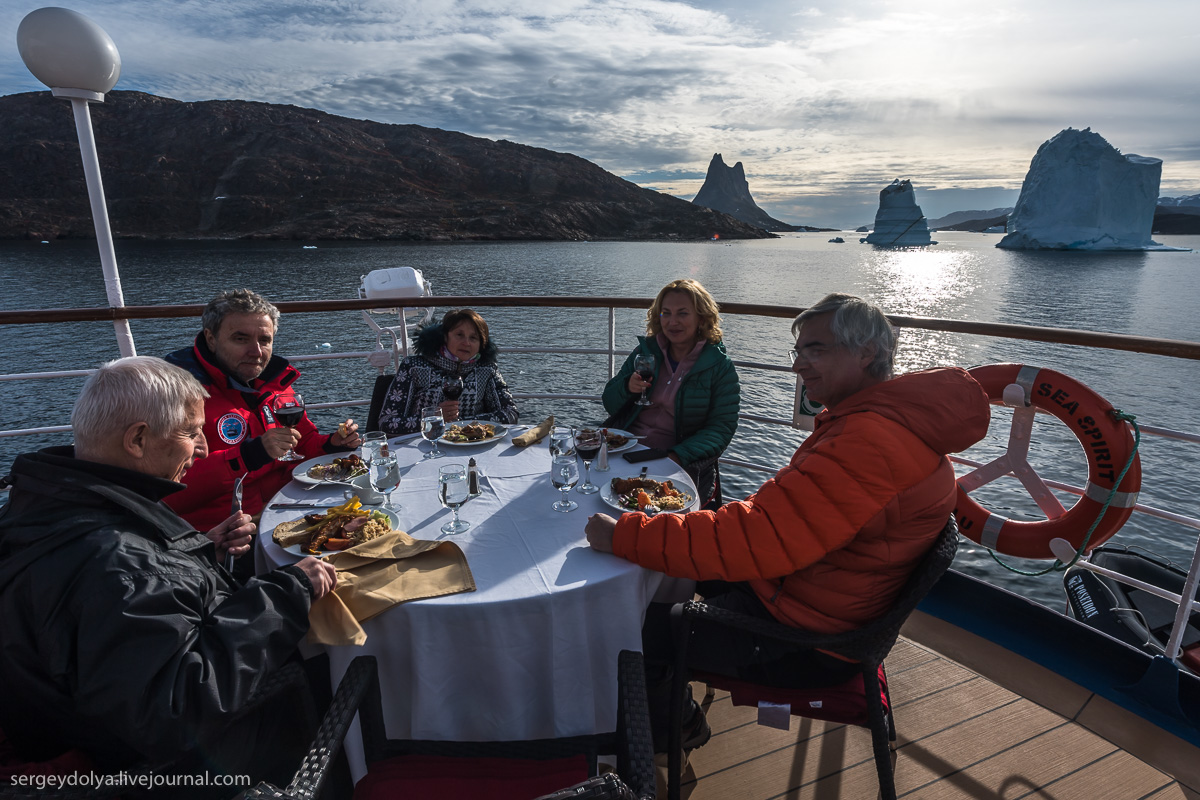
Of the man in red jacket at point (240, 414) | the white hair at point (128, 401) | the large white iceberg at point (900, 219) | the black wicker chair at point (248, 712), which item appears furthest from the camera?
the large white iceberg at point (900, 219)

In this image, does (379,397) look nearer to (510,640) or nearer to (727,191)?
(510,640)

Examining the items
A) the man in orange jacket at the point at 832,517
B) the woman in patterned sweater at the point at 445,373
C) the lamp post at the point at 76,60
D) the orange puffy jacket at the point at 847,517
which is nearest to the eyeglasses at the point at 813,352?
the man in orange jacket at the point at 832,517

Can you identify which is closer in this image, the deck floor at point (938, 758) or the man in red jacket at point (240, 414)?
the deck floor at point (938, 758)

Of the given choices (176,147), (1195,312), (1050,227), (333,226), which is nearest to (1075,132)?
(1050,227)

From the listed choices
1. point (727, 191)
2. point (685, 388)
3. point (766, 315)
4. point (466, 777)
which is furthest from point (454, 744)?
point (727, 191)

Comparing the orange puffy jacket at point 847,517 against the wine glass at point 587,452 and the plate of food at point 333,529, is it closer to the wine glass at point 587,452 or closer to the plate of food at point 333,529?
the wine glass at point 587,452

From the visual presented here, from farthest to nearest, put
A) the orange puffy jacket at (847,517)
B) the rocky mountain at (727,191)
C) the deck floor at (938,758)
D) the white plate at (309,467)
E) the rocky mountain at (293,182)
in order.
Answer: the rocky mountain at (727,191), the rocky mountain at (293,182), the white plate at (309,467), the deck floor at (938,758), the orange puffy jacket at (847,517)

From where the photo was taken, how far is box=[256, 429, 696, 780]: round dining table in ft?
3.75

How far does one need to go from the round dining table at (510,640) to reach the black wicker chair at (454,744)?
7cm

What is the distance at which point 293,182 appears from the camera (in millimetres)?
54938

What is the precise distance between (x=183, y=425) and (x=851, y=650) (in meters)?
1.41

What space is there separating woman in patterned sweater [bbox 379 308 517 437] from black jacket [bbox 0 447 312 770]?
1523 mm

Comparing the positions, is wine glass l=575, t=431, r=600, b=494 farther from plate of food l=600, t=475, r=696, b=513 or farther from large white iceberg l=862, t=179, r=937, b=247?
large white iceberg l=862, t=179, r=937, b=247

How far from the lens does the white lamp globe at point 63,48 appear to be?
8.04 ft
